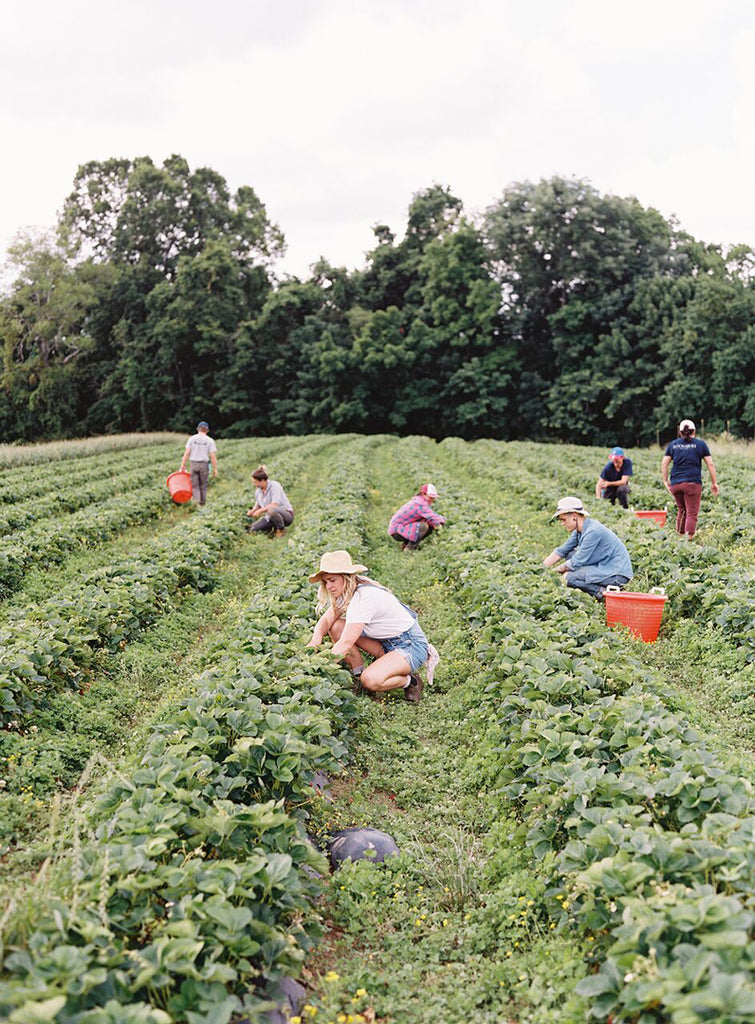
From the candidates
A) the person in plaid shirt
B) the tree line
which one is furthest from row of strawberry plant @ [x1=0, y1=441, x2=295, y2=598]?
the tree line

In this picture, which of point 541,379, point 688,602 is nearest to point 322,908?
point 688,602

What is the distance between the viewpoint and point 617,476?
13242 millimetres

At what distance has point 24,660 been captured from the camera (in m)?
5.57

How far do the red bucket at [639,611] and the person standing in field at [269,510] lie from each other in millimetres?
6864

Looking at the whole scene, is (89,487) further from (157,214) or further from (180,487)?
(157,214)

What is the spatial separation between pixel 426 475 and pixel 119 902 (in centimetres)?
1546

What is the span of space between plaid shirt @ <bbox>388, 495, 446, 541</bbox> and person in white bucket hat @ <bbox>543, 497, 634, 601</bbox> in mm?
3538

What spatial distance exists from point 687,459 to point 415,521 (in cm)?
418

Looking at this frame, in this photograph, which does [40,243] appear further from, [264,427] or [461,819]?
[461,819]

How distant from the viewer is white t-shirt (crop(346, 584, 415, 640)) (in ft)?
18.9

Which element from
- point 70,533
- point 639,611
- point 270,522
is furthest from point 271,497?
point 639,611

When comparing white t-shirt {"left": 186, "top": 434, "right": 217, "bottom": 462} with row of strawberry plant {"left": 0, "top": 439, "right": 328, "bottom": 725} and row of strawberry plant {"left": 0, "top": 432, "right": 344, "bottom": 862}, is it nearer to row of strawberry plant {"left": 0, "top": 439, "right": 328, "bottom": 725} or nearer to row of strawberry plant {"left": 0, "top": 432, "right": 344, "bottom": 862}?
row of strawberry plant {"left": 0, "top": 439, "right": 328, "bottom": 725}

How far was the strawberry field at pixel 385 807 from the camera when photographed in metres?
2.62

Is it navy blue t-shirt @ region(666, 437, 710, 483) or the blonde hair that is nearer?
A: the blonde hair
